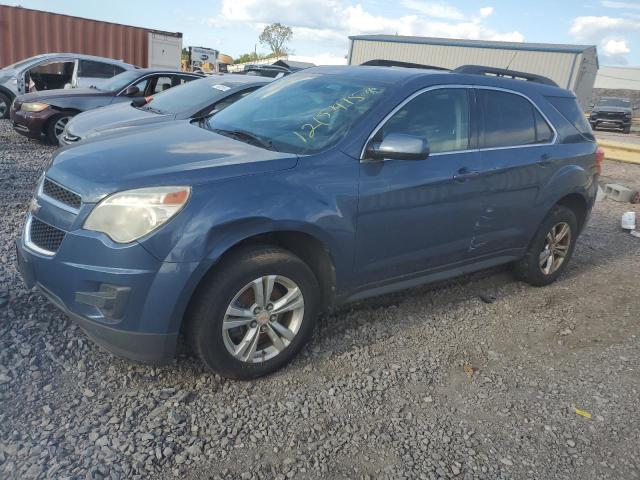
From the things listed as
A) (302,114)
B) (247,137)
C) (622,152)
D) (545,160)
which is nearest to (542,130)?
(545,160)

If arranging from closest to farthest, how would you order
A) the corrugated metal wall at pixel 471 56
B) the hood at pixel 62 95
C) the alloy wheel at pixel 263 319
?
1. the alloy wheel at pixel 263 319
2. the hood at pixel 62 95
3. the corrugated metal wall at pixel 471 56

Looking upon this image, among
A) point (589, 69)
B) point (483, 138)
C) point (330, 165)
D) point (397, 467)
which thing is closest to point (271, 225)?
point (330, 165)

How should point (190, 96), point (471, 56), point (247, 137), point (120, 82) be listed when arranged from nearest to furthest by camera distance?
1. point (247, 137)
2. point (190, 96)
3. point (120, 82)
4. point (471, 56)

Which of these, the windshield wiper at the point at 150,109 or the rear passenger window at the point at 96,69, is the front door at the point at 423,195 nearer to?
the windshield wiper at the point at 150,109

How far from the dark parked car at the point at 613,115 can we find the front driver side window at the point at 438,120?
85.1 ft

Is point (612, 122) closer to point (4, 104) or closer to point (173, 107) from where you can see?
point (173, 107)

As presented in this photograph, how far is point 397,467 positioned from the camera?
8.19 ft

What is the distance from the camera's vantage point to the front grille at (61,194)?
2.69 m

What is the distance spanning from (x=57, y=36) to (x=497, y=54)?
2078 cm

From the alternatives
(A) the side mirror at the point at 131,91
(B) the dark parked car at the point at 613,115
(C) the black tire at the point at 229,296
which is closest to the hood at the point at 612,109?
(B) the dark parked car at the point at 613,115

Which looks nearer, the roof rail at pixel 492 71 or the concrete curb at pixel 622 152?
the roof rail at pixel 492 71

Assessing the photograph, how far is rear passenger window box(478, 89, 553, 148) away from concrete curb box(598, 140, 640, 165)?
28.4 ft

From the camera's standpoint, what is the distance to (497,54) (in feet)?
90.5

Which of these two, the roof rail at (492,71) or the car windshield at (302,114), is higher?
the roof rail at (492,71)
